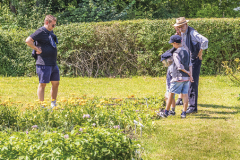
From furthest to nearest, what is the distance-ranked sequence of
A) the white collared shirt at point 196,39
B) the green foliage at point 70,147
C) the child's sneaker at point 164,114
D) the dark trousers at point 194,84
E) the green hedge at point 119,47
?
the green hedge at point 119,47 < the dark trousers at point 194,84 < the white collared shirt at point 196,39 < the child's sneaker at point 164,114 < the green foliage at point 70,147

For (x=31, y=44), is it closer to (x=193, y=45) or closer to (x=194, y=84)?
(x=193, y=45)

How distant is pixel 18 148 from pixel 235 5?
81.5ft

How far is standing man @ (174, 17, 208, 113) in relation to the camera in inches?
235

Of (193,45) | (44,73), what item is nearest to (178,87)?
(193,45)

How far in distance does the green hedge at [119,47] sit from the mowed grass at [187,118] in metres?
0.86

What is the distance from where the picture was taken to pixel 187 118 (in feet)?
19.1

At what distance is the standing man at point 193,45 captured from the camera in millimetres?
5977

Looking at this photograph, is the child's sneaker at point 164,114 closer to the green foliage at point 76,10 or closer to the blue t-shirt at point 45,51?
the blue t-shirt at point 45,51

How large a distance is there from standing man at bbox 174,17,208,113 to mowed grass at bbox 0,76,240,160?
1.23ft

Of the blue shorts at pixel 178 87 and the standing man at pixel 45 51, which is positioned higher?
the standing man at pixel 45 51

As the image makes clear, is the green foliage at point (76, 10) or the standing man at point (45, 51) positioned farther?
the green foliage at point (76, 10)

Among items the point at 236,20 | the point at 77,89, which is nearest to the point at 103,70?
the point at 77,89

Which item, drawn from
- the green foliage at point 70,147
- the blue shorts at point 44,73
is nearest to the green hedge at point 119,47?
the blue shorts at point 44,73

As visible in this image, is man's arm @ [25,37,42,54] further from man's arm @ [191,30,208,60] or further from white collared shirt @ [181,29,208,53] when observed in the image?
man's arm @ [191,30,208,60]
